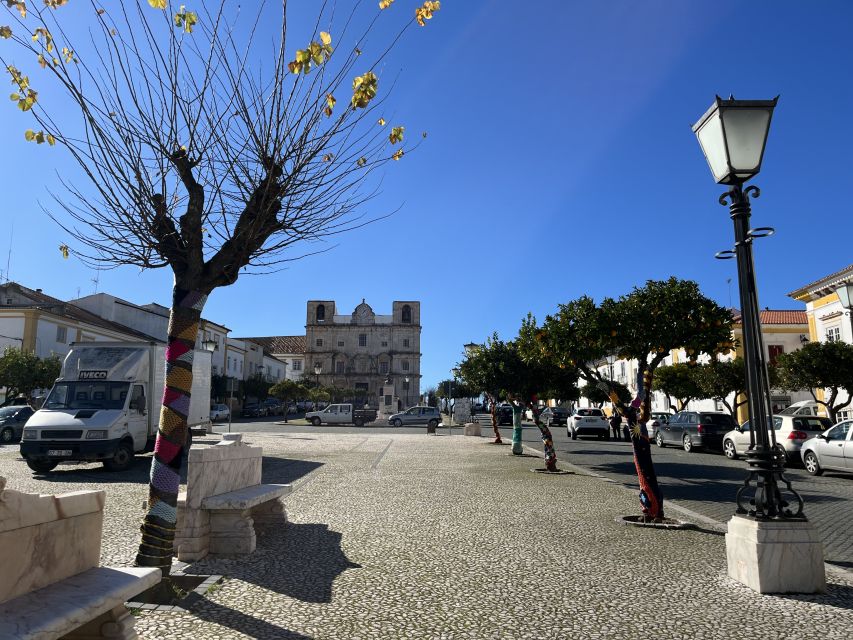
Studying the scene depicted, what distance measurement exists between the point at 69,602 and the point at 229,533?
294 cm

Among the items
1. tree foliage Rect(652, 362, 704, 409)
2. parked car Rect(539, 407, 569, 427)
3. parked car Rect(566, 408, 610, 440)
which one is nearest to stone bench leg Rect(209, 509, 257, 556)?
parked car Rect(566, 408, 610, 440)

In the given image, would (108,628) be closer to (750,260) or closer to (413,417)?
(750,260)

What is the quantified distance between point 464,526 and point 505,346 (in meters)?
13.6

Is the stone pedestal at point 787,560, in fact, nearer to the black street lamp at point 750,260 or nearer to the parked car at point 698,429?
the black street lamp at point 750,260

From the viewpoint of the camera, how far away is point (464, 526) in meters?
6.85

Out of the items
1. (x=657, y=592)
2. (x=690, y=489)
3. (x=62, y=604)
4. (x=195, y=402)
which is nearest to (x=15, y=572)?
(x=62, y=604)

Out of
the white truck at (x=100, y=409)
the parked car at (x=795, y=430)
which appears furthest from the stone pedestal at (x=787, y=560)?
the parked car at (x=795, y=430)

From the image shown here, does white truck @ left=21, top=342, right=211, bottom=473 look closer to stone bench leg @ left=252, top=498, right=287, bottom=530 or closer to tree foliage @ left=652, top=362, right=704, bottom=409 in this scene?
stone bench leg @ left=252, top=498, right=287, bottom=530

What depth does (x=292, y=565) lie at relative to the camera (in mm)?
5152

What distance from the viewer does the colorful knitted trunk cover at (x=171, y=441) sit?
430 centimetres

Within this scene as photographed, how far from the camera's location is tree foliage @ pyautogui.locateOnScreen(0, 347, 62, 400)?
28.0 metres

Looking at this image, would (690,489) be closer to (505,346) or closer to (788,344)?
(505,346)

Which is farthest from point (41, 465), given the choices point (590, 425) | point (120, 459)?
point (590, 425)

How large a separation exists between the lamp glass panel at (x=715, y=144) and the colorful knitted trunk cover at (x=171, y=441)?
4490mm
